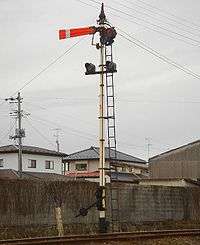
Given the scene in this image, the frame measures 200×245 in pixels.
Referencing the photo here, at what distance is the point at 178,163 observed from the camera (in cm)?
4128

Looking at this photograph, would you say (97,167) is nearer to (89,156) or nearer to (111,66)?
(89,156)

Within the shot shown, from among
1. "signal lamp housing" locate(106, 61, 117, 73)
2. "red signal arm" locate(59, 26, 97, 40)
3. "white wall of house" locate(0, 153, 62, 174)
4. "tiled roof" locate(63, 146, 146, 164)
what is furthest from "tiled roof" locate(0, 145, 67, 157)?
"signal lamp housing" locate(106, 61, 117, 73)

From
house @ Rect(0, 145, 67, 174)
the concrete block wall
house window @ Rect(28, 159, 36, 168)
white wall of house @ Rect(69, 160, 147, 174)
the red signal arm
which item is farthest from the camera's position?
white wall of house @ Rect(69, 160, 147, 174)

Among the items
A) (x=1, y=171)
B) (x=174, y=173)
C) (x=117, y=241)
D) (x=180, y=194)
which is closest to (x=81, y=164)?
(x=1, y=171)

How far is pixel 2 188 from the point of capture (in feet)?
61.4

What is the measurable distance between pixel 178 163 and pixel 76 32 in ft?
84.2

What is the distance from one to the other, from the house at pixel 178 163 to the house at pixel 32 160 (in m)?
14.1

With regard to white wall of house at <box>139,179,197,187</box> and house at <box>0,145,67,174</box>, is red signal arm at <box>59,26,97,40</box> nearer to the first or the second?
white wall of house at <box>139,179,197,187</box>

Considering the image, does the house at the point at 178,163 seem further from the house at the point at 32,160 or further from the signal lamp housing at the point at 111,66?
the signal lamp housing at the point at 111,66

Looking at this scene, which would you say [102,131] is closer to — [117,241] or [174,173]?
[117,241]

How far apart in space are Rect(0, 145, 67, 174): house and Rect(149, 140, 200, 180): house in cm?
1411

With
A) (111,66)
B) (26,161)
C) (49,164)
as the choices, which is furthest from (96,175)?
(111,66)

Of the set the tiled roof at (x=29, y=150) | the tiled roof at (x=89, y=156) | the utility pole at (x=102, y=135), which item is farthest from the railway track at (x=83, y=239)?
the tiled roof at (x=89, y=156)

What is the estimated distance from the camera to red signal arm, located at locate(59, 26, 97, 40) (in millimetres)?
17438
